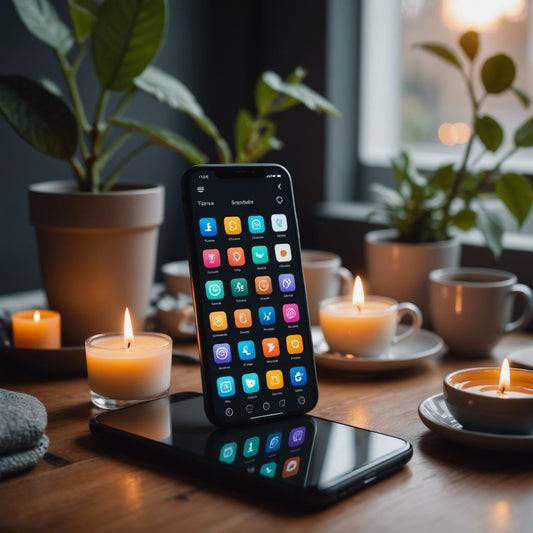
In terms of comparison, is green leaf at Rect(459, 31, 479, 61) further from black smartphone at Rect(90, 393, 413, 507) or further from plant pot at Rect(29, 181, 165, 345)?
black smartphone at Rect(90, 393, 413, 507)

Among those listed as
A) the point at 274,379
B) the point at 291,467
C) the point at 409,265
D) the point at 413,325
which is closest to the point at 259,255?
the point at 274,379

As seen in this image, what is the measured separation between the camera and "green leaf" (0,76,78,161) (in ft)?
3.31

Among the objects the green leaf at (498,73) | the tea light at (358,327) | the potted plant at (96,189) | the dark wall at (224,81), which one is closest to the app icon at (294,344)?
the tea light at (358,327)

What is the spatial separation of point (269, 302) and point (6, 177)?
774mm

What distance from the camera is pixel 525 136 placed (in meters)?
1.15

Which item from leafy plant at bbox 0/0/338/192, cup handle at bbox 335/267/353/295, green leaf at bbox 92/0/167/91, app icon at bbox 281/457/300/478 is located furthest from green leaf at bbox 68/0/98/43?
app icon at bbox 281/457/300/478

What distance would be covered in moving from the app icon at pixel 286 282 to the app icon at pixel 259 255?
0.02m

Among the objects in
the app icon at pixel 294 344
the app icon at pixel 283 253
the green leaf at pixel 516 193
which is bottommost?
the app icon at pixel 294 344

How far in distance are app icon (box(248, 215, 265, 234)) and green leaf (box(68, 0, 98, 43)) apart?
1.55 ft

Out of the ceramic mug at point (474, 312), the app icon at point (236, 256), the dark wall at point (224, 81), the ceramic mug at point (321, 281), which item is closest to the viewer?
the app icon at point (236, 256)

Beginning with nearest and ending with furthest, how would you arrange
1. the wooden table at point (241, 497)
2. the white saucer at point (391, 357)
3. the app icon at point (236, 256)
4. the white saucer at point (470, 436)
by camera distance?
1. the wooden table at point (241, 497)
2. the white saucer at point (470, 436)
3. the app icon at point (236, 256)
4. the white saucer at point (391, 357)

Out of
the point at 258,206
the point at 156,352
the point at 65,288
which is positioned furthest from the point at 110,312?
the point at 258,206

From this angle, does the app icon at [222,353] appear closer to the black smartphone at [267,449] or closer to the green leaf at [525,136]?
the black smartphone at [267,449]

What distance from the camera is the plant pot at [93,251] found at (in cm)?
105
